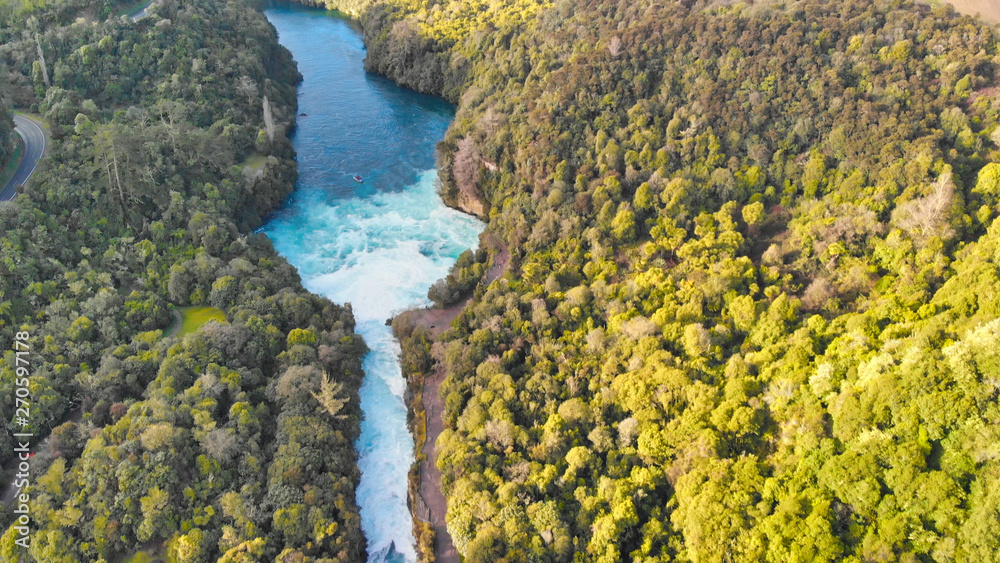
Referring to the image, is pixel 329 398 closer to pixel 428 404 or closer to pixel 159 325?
pixel 428 404

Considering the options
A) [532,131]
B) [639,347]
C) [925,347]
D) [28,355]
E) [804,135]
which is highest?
[804,135]

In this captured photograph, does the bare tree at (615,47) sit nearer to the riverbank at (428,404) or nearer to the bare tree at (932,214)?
the riverbank at (428,404)

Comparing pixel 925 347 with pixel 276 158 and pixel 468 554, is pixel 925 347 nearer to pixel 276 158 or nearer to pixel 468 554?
pixel 468 554

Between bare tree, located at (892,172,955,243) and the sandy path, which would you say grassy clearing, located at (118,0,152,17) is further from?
bare tree, located at (892,172,955,243)

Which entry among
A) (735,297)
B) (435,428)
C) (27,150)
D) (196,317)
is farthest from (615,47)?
(27,150)

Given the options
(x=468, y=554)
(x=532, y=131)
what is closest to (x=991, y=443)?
(x=468, y=554)
